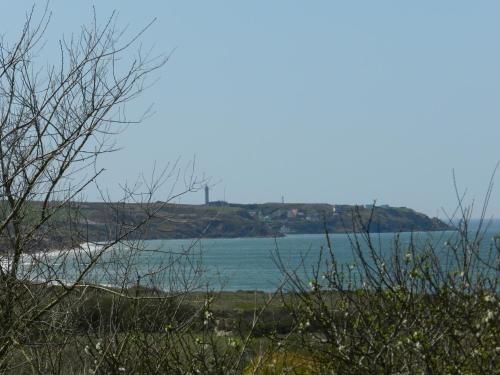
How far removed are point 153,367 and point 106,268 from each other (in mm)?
2092

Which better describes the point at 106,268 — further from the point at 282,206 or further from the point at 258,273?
the point at 282,206

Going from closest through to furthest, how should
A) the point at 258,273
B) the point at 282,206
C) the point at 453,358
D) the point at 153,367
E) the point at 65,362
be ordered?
1. the point at 453,358
2. the point at 153,367
3. the point at 65,362
4. the point at 258,273
5. the point at 282,206

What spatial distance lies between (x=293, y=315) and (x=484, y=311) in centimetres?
181

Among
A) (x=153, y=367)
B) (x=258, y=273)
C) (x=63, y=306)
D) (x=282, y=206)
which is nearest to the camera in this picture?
(x=153, y=367)

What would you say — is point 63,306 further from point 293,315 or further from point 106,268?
point 293,315

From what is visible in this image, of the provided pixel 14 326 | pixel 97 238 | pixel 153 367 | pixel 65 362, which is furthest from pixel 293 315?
pixel 97 238

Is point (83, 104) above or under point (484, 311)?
above

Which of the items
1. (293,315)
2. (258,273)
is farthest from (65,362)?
(258,273)

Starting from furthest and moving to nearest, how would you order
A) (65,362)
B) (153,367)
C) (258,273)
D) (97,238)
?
(258,273) < (97,238) < (65,362) < (153,367)

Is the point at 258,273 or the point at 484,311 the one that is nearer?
the point at 484,311

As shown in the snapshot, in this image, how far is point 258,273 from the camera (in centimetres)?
8025

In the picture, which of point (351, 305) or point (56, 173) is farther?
point (56, 173)

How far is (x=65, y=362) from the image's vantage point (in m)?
11.6

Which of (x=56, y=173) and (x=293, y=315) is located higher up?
(x=56, y=173)
